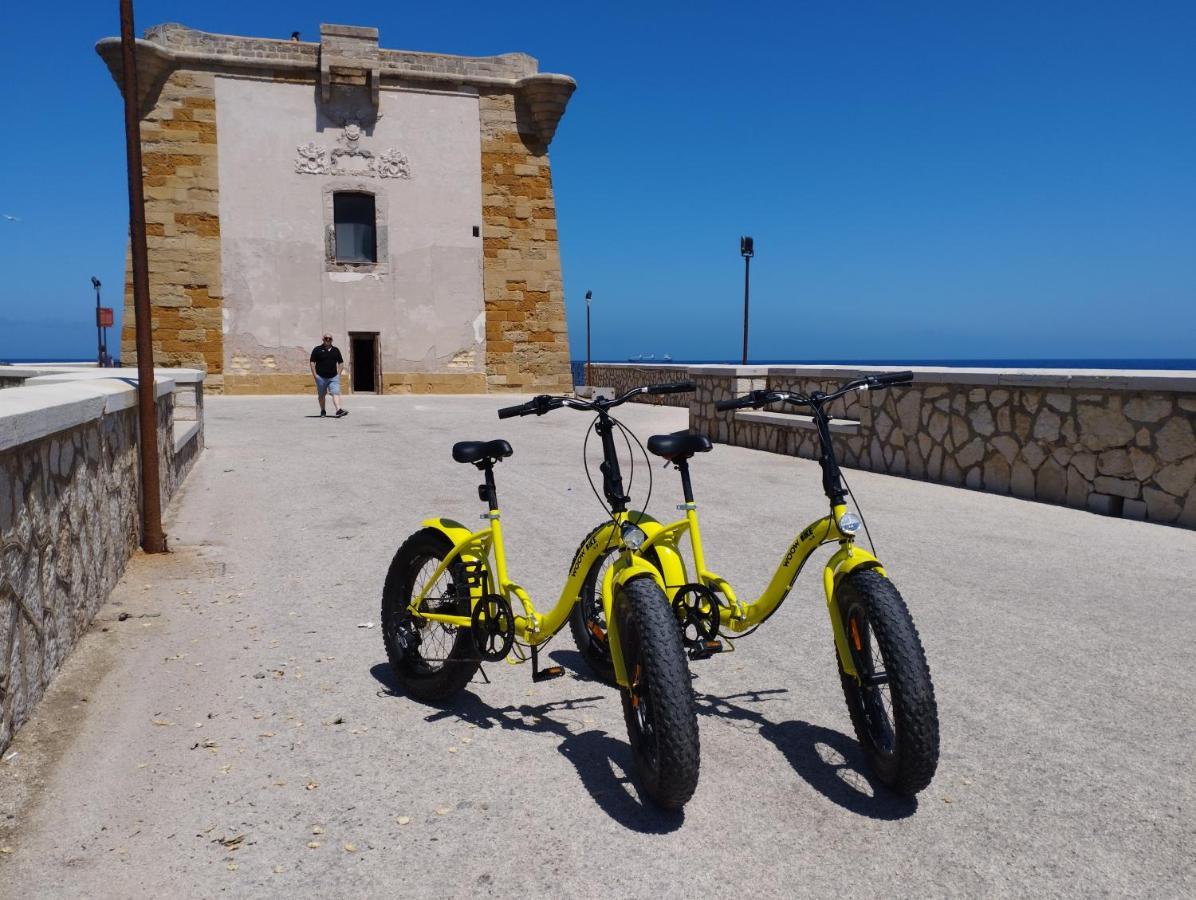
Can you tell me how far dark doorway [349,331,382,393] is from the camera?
79.2 ft

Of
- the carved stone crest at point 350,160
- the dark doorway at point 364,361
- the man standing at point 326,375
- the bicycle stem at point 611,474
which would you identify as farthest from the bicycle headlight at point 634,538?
the carved stone crest at point 350,160

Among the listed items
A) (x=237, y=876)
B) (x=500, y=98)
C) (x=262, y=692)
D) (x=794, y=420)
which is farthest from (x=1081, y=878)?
(x=500, y=98)

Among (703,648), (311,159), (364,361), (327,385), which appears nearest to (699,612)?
(703,648)

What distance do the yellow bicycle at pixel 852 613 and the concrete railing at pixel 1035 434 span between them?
5.11 metres

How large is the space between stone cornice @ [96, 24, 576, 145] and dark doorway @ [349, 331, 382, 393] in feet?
20.0

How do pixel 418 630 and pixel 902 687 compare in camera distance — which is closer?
pixel 902 687

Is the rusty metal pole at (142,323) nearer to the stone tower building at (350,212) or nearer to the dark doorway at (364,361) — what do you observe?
the stone tower building at (350,212)

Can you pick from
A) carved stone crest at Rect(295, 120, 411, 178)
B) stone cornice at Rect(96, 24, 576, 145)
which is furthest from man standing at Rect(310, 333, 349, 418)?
stone cornice at Rect(96, 24, 576, 145)

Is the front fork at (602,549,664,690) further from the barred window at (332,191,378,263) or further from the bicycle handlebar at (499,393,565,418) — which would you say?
the barred window at (332,191,378,263)

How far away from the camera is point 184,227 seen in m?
22.6

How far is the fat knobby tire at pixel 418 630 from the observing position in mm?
3805

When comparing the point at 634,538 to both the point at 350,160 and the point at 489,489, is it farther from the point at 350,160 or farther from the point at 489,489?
the point at 350,160

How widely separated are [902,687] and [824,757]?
0.59 meters

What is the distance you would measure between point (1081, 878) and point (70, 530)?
413 centimetres
